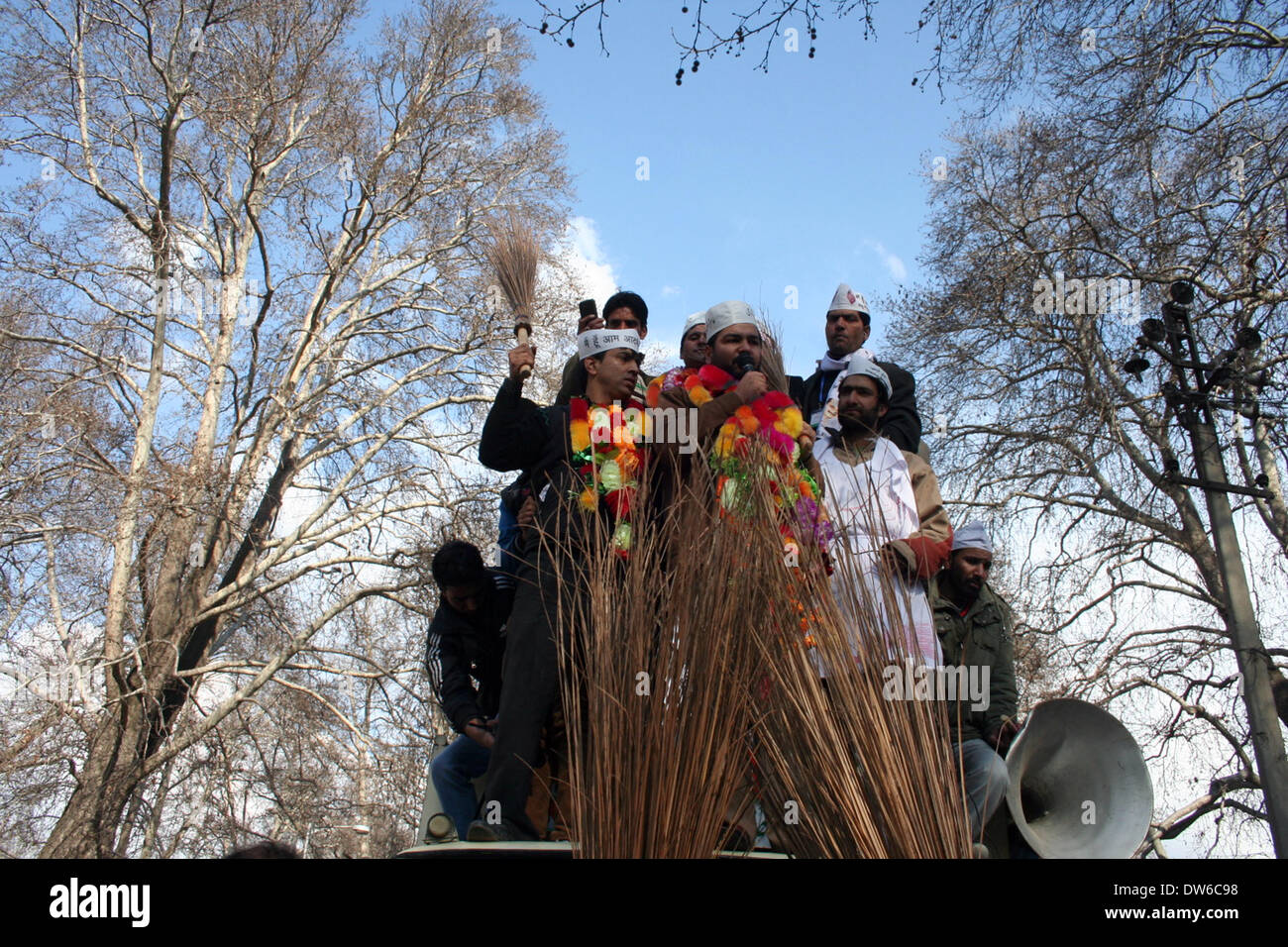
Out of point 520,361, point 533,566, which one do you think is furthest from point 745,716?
point 520,361

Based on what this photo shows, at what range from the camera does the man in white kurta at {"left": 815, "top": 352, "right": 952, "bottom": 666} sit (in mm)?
2150

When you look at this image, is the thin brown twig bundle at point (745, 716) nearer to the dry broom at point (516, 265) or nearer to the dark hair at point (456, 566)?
the dark hair at point (456, 566)

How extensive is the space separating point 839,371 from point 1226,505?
241 inches

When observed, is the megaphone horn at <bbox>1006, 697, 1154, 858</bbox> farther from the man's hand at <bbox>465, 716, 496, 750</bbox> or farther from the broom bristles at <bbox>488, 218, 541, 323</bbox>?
the broom bristles at <bbox>488, 218, 541, 323</bbox>

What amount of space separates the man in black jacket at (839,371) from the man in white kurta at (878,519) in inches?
14.0

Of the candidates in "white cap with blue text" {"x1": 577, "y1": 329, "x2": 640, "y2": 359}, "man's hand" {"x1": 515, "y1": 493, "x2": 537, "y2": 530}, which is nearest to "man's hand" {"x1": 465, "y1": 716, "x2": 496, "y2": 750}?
"man's hand" {"x1": 515, "y1": 493, "x2": 537, "y2": 530}

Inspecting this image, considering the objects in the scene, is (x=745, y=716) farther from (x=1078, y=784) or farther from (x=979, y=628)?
(x=979, y=628)

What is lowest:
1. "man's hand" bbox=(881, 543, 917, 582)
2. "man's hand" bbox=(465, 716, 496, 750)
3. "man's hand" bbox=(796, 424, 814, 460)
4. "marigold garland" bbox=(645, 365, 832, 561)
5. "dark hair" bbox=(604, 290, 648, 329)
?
"man's hand" bbox=(465, 716, 496, 750)


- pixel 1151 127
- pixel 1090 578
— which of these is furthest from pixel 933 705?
pixel 1090 578

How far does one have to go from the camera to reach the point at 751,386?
3.48 metres

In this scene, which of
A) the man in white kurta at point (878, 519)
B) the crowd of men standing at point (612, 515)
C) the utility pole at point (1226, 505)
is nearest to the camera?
the man in white kurta at point (878, 519)

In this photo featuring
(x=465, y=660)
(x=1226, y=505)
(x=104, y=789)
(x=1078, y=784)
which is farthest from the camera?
(x=104, y=789)

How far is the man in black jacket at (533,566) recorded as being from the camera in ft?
9.76

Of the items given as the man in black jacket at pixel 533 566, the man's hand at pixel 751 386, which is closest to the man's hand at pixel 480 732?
the man in black jacket at pixel 533 566
